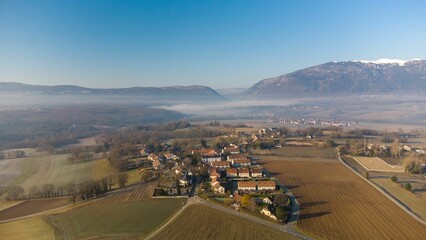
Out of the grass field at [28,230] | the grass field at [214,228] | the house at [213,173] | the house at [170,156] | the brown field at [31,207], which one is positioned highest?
the house at [213,173]

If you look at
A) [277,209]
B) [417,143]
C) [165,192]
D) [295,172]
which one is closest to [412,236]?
[277,209]

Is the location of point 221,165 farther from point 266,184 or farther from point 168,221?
point 168,221

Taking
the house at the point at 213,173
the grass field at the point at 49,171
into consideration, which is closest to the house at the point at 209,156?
the house at the point at 213,173

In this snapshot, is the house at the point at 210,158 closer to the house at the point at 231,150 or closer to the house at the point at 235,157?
the house at the point at 235,157

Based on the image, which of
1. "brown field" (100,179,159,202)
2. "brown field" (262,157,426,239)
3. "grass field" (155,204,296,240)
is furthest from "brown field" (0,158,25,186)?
"brown field" (262,157,426,239)

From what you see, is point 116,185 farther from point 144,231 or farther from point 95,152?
point 95,152

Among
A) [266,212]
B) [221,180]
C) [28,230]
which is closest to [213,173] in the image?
[221,180]
